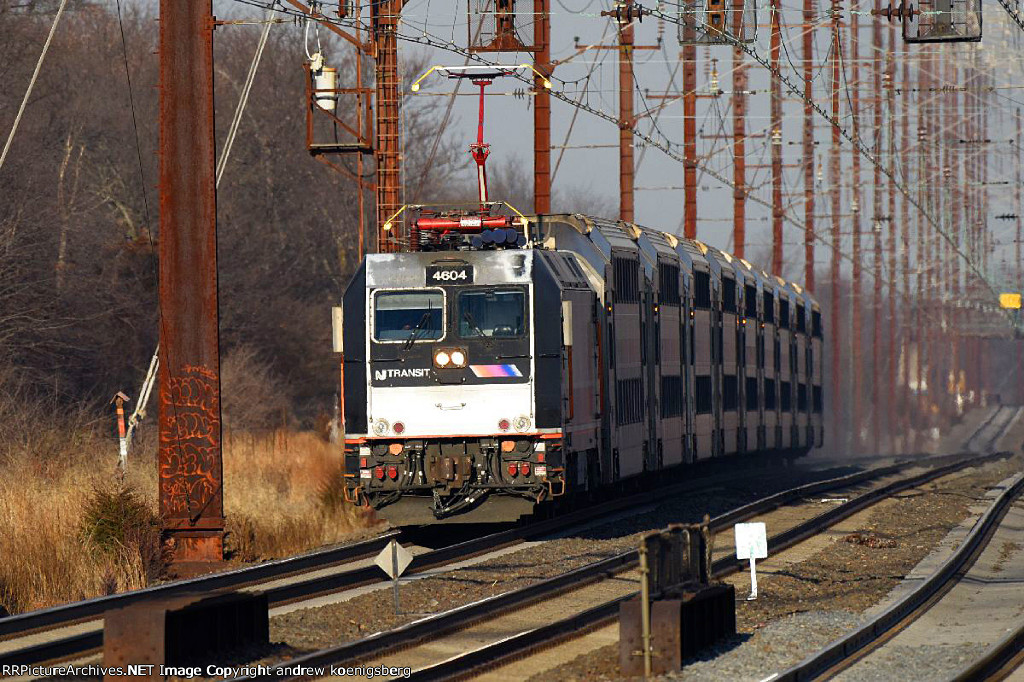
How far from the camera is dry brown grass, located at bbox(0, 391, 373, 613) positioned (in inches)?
721

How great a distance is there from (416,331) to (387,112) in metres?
9.35

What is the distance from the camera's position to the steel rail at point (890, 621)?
12.7 meters

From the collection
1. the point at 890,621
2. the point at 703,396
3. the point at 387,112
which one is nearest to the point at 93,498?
the point at 890,621

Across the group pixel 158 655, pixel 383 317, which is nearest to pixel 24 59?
pixel 383 317

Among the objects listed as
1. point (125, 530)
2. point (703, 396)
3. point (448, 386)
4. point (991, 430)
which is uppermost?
point (448, 386)

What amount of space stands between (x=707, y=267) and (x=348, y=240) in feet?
91.5

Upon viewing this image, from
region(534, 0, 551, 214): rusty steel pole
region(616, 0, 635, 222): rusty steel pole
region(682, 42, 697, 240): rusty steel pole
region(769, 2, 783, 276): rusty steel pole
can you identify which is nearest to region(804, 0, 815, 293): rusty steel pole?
region(769, 2, 783, 276): rusty steel pole

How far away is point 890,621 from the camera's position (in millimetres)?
15336

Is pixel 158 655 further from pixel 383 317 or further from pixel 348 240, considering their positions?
pixel 348 240

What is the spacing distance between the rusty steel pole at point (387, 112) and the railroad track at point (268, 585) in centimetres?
674

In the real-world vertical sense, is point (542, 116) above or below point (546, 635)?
above

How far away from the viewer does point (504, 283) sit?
69.4ft

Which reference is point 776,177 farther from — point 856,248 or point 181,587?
point 181,587

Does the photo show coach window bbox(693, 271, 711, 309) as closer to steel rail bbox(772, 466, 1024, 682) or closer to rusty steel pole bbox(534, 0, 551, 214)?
rusty steel pole bbox(534, 0, 551, 214)
